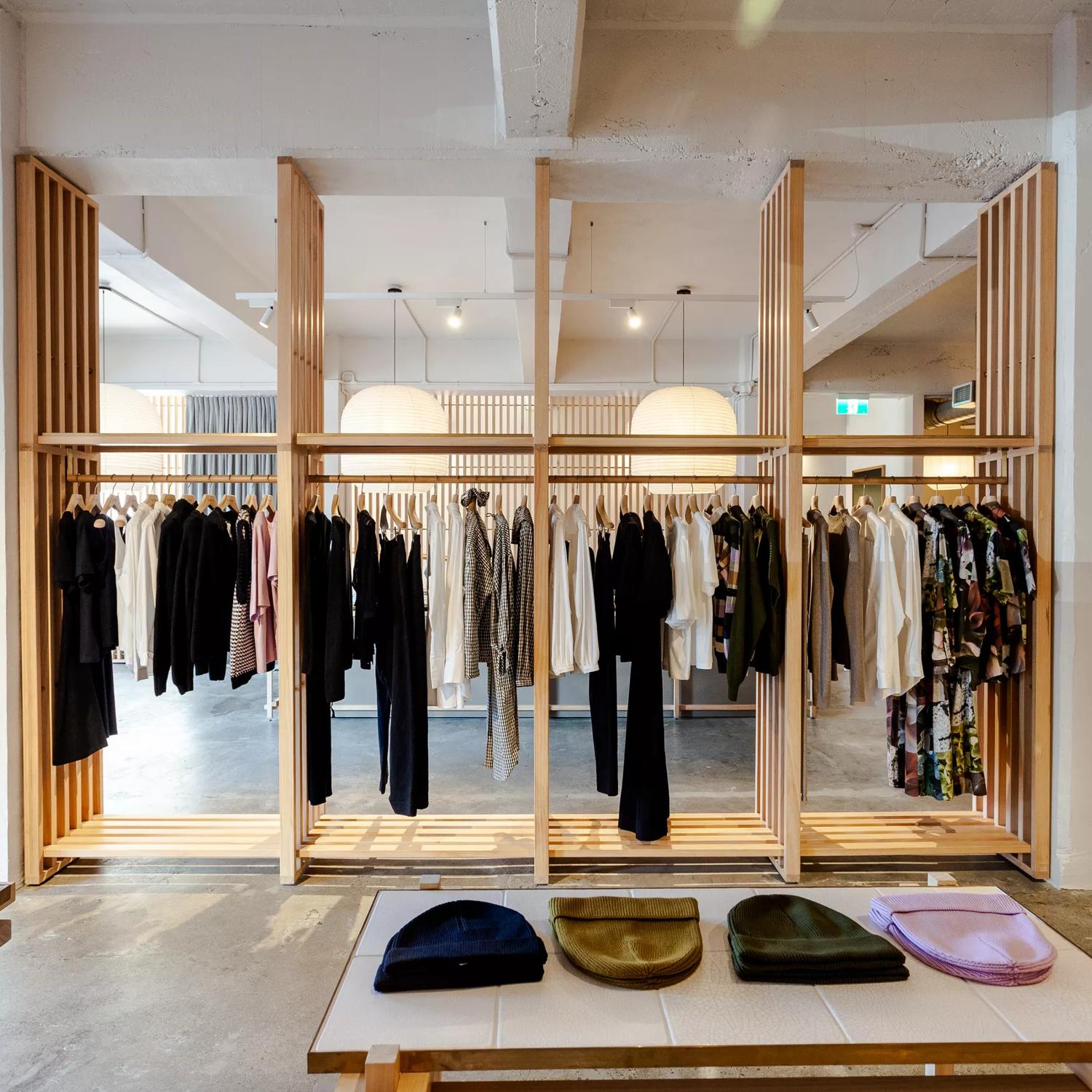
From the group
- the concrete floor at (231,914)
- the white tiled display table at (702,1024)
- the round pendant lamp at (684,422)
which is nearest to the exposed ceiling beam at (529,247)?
the round pendant lamp at (684,422)

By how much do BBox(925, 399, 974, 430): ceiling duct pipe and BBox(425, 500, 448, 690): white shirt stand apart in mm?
7051

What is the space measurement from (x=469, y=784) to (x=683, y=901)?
2.70 metres

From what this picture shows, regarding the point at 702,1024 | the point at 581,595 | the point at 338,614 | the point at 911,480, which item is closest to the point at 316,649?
the point at 338,614

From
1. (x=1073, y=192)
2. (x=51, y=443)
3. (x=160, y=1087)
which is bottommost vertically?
(x=160, y=1087)

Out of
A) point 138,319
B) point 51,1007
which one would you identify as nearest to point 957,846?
point 51,1007

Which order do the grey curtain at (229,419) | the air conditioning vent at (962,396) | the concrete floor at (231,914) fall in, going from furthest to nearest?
the grey curtain at (229,419)
the air conditioning vent at (962,396)
the concrete floor at (231,914)

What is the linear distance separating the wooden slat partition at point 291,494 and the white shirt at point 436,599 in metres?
0.54

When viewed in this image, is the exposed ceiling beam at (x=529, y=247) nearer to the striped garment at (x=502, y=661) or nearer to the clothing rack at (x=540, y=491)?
the clothing rack at (x=540, y=491)

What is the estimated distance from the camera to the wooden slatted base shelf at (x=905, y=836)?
10.3ft

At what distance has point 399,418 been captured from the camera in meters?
4.25

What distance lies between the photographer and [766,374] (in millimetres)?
3320

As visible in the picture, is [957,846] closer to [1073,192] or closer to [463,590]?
[463,590]

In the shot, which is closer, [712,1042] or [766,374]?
[712,1042]

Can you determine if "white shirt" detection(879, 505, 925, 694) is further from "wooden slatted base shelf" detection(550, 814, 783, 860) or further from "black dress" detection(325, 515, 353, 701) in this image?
"black dress" detection(325, 515, 353, 701)
